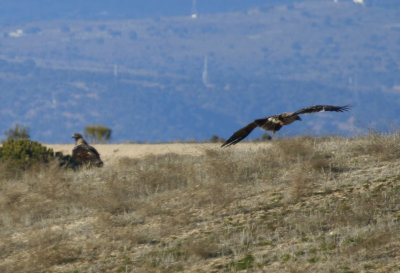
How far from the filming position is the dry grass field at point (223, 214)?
1165 centimetres

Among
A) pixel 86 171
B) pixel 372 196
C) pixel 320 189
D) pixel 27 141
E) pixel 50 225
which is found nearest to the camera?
pixel 372 196

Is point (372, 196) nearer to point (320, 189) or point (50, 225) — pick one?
point (320, 189)

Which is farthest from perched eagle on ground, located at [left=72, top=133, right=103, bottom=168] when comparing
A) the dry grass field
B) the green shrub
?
the dry grass field

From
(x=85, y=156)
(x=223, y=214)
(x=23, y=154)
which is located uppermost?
(x=23, y=154)

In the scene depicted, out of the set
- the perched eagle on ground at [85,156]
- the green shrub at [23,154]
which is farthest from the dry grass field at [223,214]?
the green shrub at [23,154]

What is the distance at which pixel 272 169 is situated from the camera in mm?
17406

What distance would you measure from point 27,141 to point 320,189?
15.3 meters

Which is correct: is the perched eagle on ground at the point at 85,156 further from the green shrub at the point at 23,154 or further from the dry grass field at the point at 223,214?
the dry grass field at the point at 223,214

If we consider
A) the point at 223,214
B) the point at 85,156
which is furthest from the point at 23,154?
the point at 223,214

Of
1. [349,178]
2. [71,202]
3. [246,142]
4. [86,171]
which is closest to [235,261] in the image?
[349,178]

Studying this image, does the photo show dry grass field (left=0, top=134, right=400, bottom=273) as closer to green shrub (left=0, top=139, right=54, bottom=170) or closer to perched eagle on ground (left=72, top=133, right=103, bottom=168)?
perched eagle on ground (left=72, top=133, right=103, bottom=168)

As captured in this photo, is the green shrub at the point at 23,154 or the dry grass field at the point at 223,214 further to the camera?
the green shrub at the point at 23,154

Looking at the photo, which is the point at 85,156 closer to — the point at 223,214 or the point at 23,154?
Answer: the point at 23,154

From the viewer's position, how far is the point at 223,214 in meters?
14.5
